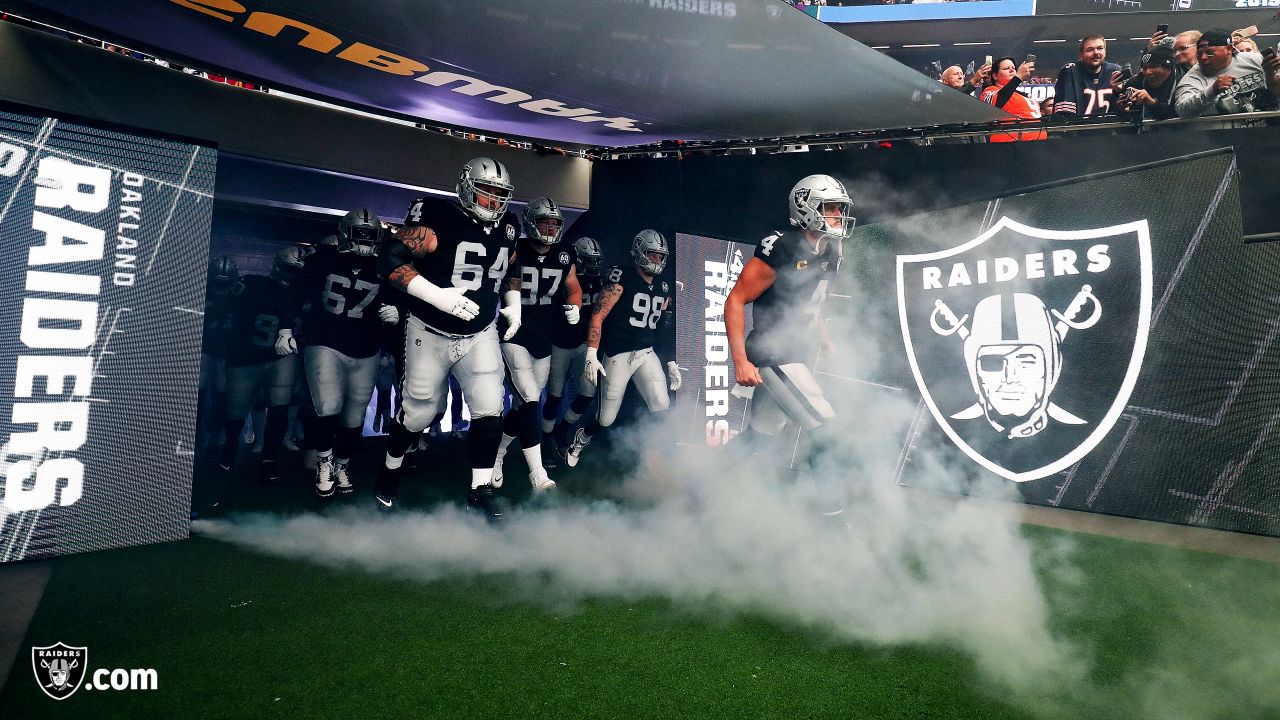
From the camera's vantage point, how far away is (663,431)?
745 centimetres

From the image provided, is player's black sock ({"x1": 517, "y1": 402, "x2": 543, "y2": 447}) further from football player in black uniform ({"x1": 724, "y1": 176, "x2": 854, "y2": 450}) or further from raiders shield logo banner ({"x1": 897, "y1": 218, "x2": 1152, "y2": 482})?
raiders shield logo banner ({"x1": 897, "y1": 218, "x2": 1152, "y2": 482})

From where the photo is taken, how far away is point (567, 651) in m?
2.63

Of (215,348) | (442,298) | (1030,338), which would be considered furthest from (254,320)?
(1030,338)

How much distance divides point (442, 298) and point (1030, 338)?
12.9 feet

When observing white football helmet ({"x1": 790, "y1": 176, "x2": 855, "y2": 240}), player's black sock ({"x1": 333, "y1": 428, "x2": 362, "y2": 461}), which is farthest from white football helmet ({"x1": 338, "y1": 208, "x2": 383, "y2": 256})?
white football helmet ({"x1": 790, "y1": 176, "x2": 855, "y2": 240})

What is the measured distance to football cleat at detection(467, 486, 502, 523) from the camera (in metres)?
4.26

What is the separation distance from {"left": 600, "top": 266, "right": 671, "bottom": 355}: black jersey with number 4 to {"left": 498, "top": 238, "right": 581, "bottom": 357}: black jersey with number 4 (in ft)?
1.80

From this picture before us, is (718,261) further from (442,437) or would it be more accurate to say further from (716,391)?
(442,437)

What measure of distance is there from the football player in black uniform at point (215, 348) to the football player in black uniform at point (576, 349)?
8.93 ft

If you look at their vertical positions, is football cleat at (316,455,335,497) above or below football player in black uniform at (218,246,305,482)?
below

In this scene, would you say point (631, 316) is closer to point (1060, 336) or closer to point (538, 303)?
point (538, 303)

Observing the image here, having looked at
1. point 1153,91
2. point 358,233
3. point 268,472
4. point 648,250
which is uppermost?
point 1153,91

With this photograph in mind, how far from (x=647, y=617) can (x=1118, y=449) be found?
3373 millimetres

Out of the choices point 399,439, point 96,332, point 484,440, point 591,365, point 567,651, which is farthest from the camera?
→ point 591,365
